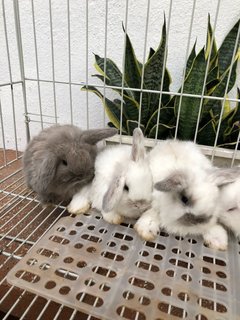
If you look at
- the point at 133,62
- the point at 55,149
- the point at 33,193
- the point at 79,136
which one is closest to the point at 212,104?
the point at 133,62

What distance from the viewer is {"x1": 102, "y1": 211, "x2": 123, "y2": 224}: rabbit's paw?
→ 38.2 inches

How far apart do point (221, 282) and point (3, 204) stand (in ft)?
2.78

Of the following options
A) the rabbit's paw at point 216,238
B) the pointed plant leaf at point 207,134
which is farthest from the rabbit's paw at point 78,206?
the pointed plant leaf at point 207,134

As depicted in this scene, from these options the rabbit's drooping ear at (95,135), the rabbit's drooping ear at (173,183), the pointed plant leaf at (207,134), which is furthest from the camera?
the pointed plant leaf at (207,134)

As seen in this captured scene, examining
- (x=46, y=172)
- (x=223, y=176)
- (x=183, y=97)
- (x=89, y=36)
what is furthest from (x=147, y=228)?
(x=89, y=36)

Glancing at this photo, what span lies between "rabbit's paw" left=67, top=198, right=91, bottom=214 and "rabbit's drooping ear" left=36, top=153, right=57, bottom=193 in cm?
11

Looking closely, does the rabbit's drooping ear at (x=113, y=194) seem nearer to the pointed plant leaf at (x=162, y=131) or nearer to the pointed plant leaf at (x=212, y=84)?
the pointed plant leaf at (x=162, y=131)

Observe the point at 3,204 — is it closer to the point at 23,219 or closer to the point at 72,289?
the point at 23,219

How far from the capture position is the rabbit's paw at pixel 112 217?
97 cm

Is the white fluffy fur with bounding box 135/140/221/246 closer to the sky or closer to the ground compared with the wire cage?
closer to the sky

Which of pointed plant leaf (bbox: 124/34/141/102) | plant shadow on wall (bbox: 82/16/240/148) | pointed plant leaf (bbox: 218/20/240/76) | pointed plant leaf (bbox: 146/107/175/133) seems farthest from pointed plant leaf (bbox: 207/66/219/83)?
pointed plant leaf (bbox: 124/34/141/102)

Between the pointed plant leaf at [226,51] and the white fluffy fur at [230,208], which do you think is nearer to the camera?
the white fluffy fur at [230,208]

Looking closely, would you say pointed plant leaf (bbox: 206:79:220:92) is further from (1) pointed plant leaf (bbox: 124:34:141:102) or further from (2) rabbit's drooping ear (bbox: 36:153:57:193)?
(2) rabbit's drooping ear (bbox: 36:153:57:193)

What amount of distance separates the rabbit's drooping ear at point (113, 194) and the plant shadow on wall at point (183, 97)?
1.30 feet
